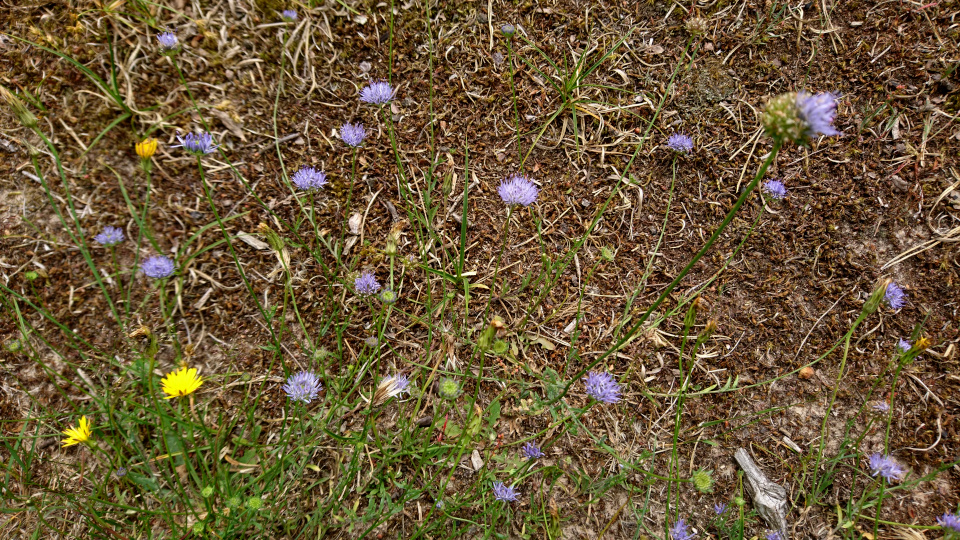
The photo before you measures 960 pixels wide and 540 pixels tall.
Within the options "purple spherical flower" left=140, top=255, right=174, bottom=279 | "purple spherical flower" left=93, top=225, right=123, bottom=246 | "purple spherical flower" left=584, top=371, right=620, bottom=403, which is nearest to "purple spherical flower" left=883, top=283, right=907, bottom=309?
"purple spherical flower" left=584, top=371, right=620, bottom=403

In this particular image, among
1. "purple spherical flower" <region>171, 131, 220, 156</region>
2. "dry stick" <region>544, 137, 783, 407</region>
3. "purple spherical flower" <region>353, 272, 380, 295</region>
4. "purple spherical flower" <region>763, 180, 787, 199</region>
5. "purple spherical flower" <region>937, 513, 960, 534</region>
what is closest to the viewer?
"dry stick" <region>544, 137, 783, 407</region>

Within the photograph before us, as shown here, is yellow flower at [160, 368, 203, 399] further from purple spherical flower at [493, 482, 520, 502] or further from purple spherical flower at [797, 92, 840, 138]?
purple spherical flower at [797, 92, 840, 138]

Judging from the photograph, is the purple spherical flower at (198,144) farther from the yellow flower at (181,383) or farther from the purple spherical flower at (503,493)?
the purple spherical flower at (503,493)

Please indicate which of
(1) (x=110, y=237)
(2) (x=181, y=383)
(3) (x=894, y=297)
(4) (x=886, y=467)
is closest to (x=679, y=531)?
(4) (x=886, y=467)

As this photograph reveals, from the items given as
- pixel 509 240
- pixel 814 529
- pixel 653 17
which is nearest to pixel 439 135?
pixel 509 240

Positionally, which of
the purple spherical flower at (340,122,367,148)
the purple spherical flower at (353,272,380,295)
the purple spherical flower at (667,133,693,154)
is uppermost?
the purple spherical flower at (340,122,367,148)

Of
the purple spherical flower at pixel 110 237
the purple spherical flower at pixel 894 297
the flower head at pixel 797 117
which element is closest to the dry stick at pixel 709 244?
the flower head at pixel 797 117

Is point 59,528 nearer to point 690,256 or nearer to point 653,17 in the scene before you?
point 690,256
